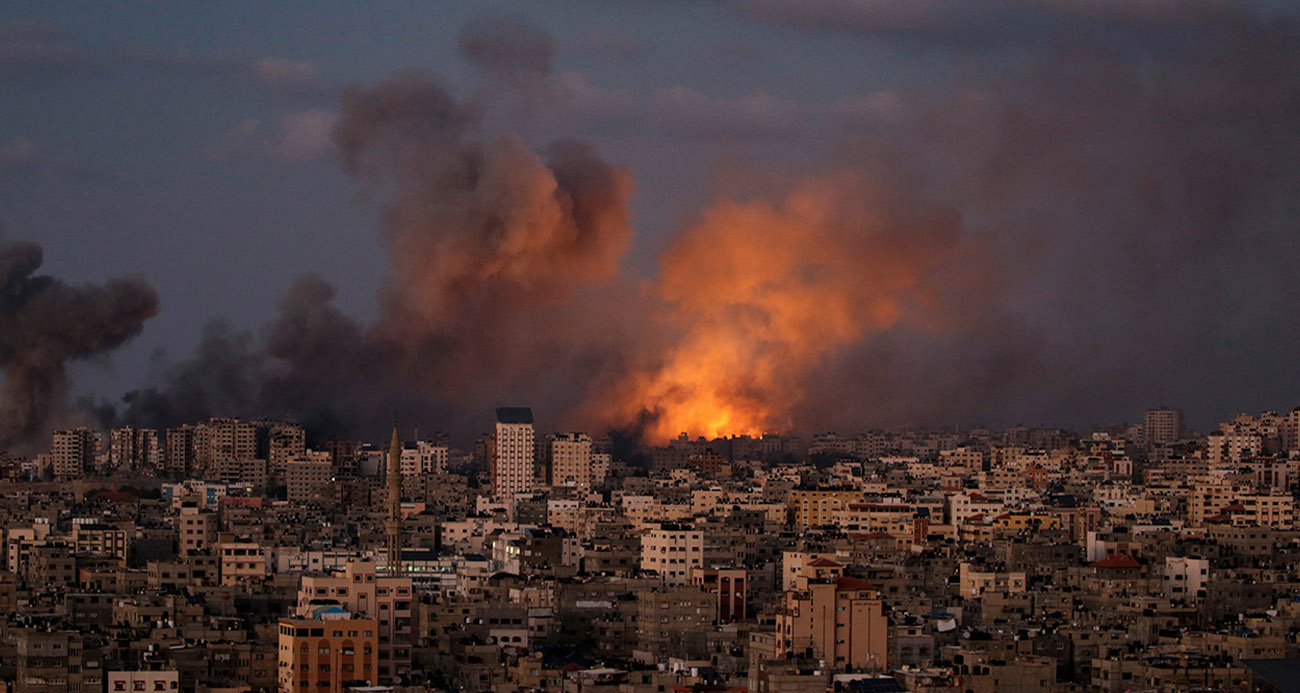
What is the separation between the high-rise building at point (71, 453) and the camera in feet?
282

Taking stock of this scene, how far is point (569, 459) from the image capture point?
87312mm

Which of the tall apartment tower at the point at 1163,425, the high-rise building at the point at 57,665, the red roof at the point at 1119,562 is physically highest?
the tall apartment tower at the point at 1163,425

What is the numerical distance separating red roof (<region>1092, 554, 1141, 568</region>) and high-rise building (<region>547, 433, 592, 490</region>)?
36.7 m

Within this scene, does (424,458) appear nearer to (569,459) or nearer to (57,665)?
(569,459)

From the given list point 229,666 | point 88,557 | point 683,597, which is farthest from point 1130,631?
point 88,557

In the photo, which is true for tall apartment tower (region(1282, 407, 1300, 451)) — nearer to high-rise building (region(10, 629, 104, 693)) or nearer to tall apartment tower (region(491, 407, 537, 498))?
tall apartment tower (region(491, 407, 537, 498))

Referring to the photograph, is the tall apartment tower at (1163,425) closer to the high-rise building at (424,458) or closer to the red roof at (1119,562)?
the high-rise building at (424,458)

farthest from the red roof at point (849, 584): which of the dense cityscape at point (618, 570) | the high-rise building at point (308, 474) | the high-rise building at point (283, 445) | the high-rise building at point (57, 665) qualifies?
the high-rise building at point (283, 445)

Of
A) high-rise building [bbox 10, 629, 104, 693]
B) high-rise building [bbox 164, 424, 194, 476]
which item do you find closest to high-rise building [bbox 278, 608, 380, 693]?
high-rise building [bbox 10, 629, 104, 693]

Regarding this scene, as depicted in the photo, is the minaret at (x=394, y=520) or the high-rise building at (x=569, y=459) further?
the high-rise building at (x=569, y=459)

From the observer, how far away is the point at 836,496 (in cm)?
6812

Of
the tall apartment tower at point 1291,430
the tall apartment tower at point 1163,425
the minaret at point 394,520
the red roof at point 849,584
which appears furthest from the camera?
the tall apartment tower at point 1163,425

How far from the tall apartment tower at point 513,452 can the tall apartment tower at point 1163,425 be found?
4445 cm

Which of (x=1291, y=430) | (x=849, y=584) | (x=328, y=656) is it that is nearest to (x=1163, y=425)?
(x=1291, y=430)
